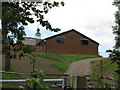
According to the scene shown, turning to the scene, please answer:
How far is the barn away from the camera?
38.3 meters

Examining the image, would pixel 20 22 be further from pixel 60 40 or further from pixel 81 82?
pixel 60 40

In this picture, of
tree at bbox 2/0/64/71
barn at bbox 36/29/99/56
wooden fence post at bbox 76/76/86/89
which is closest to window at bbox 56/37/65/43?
barn at bbox 36/29/99/56

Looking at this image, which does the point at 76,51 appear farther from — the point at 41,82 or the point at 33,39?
the point at 41,82

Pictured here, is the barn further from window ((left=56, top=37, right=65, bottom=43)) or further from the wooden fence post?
the wooden fence post

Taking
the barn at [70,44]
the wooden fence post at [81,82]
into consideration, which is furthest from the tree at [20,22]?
the barn at [70,44]

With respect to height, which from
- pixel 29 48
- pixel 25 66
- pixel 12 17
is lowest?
pixel 25 66

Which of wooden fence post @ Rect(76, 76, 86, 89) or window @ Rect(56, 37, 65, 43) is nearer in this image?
wooden fence post @ Rect(76, 76, 86, 89)

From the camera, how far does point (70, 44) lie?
131 ft

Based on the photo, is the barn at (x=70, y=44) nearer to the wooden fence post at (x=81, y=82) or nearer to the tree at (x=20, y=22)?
the tree at (x=20, y=22)

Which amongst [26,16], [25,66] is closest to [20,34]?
[26,16]

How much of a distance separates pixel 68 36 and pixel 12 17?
29325 millimetres

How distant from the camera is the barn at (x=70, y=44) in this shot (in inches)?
1510

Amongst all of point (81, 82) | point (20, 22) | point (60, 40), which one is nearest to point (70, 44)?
point (60, 40)

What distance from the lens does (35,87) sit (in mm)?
1085
